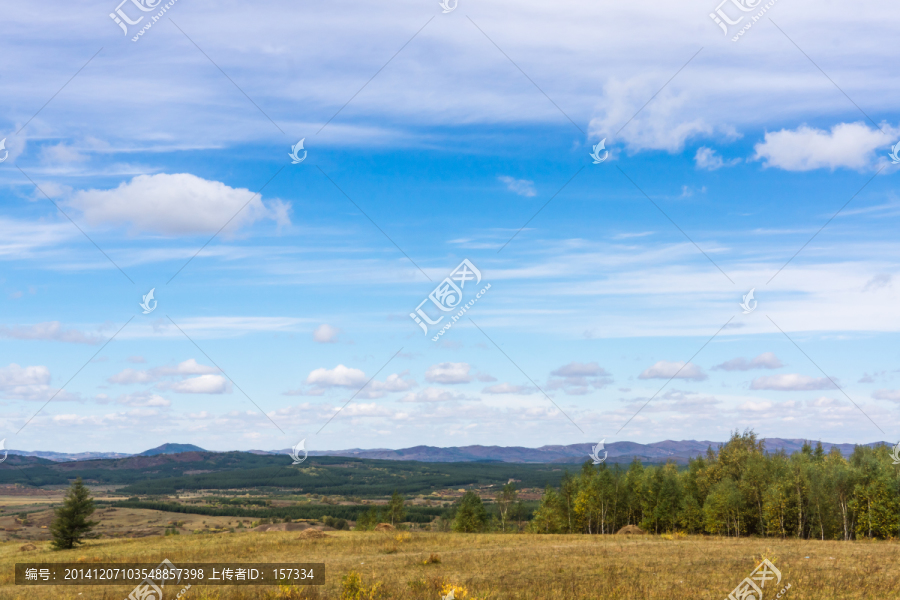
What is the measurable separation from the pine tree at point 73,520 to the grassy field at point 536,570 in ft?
71.6

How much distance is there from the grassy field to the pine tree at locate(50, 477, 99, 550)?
21.8 meters

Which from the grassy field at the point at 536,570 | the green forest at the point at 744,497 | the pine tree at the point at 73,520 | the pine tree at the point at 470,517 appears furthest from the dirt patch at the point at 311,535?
the pine tree at the point at 470,517

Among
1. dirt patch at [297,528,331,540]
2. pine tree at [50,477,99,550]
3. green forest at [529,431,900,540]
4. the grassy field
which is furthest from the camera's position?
green forest at [529,431,900,540]

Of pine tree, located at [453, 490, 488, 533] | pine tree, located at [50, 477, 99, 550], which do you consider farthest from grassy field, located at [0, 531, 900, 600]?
pine tree, located at [453, 490, 488, 533]

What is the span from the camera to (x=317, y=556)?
124 ft

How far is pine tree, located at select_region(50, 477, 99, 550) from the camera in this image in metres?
62.2

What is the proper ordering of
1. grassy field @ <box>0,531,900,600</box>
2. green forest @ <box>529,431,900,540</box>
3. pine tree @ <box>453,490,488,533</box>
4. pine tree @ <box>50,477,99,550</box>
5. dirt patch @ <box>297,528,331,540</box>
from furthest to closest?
pine tree @ <box>453,490,488,533</box>, green forest @ <box>529,431,900,540</box>, pine tree @ <box>50,477,99,550</box>, dirt patch @ <box>297,528,331,540</box>, grassy field @ <box>0,531,900,600</box>

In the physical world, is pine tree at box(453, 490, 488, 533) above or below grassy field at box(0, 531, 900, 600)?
below

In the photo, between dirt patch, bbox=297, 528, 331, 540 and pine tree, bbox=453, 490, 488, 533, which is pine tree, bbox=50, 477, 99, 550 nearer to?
dirt patch, bbox=297, 528, 331, 540

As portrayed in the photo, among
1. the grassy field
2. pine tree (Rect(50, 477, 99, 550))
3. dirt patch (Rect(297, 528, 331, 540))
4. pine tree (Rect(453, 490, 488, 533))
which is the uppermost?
the grassy field

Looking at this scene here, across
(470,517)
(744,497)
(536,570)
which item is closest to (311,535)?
(536,570)

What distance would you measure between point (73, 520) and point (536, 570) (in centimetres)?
5835

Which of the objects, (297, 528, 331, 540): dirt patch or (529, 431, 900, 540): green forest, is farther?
(529, 431, 900, 540): green forest

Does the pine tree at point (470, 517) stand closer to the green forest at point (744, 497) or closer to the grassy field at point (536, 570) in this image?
the green forest at point (744, 497)
